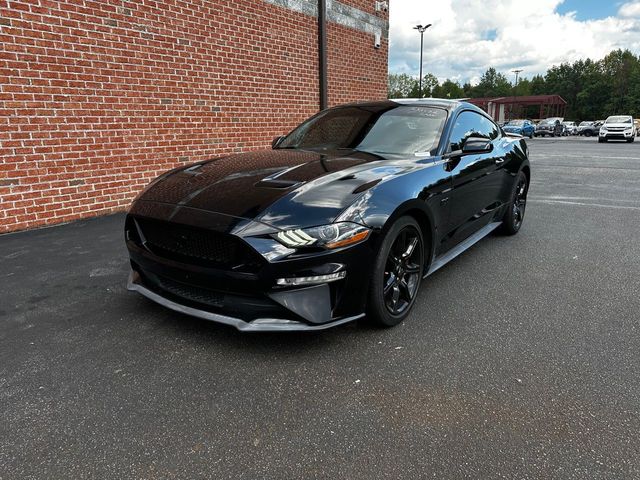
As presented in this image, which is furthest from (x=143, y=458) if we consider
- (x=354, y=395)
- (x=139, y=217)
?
(x=139, y=217)

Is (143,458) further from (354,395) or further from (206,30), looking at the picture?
(206,30)

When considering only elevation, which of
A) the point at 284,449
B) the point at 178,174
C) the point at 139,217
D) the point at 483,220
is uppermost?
the point at 178,174

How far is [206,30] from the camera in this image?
6.99m

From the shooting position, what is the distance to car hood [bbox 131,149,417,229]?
2.43 meters

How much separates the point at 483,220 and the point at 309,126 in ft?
6.22

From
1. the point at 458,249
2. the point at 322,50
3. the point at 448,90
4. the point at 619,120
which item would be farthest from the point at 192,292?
the point at 448,90

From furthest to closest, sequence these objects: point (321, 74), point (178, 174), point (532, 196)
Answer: point (321, 74), point (532, 196), point (178, 174)

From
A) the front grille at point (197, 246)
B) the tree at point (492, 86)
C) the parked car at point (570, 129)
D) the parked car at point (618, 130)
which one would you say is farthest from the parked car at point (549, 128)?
the tree at point (492, 86)

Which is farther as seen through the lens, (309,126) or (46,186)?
(46,186)

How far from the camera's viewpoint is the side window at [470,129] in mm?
3667

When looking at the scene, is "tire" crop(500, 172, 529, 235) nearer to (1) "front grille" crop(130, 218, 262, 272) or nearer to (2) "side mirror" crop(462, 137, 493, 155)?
(2) "side mirror" crop(462, 137, 493, 155)

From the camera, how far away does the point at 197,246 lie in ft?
8.25

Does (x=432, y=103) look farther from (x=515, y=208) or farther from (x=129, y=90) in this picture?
(x=129, y=90)

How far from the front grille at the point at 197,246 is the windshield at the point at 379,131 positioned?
1.56 m
